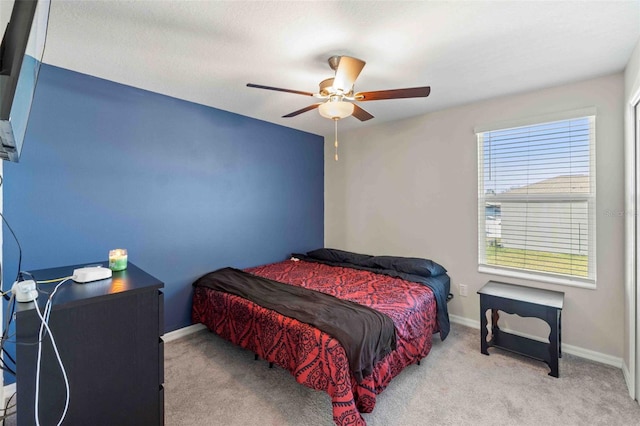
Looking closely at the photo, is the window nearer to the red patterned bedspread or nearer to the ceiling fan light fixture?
the red patterned bedspread

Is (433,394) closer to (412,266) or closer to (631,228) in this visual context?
(412,266)

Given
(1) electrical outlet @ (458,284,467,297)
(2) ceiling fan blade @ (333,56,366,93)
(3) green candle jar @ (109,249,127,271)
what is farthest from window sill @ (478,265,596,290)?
(3) green candle jar @ (109,249,127,271)

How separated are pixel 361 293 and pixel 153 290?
1.66 meters

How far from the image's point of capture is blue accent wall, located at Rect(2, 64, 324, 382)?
86.6 inches

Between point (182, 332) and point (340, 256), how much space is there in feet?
6.36

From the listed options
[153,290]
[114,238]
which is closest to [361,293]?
[153,290]

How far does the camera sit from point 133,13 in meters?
1.66

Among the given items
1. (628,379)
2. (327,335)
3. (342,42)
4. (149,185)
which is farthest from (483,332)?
(149,185)

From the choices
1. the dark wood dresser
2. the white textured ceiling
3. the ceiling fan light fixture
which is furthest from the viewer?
the ceiling fan light fixture

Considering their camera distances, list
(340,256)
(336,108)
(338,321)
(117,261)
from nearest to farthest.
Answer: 1. (117,261)
2. (338,321)
3. (336,108)
4. (340,256)

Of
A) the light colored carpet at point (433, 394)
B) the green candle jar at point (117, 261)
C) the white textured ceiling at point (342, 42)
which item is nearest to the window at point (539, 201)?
the white textured ceiling at point (342, 42)

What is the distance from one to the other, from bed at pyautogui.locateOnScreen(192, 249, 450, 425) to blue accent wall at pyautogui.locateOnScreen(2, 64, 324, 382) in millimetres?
393

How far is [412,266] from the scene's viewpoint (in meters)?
3.03

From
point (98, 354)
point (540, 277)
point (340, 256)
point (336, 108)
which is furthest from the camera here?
point (340, 256)
